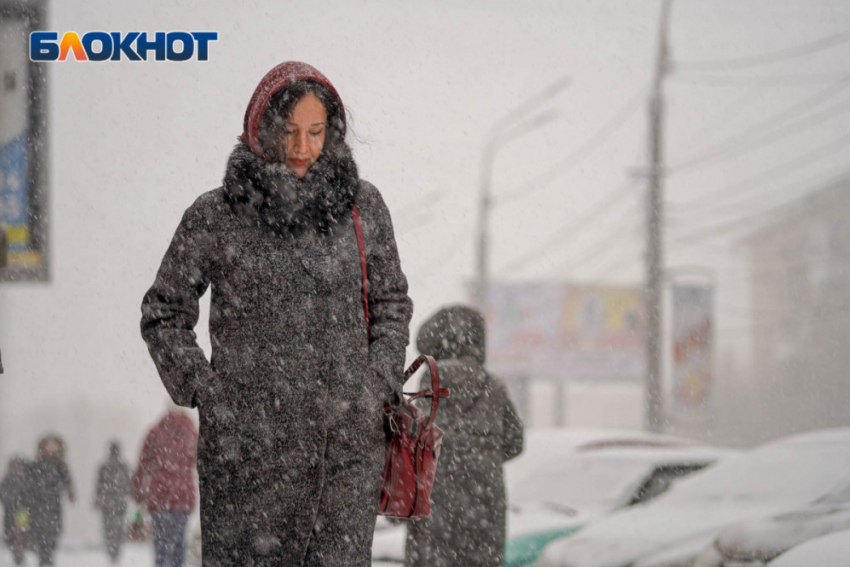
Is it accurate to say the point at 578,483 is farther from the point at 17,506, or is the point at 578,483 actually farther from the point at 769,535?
the point at 17,506

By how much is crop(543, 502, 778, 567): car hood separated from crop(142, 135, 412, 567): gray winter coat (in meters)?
3.13

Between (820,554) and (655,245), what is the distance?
8.82 meters

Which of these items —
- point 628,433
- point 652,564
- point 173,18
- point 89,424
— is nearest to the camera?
point 652,564

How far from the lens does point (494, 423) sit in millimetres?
4262

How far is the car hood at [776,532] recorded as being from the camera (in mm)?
4566

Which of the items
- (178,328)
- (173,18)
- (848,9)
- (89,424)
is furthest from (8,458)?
(89,424)

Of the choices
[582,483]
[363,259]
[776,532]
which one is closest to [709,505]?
[776,532]

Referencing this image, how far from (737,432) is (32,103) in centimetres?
3865

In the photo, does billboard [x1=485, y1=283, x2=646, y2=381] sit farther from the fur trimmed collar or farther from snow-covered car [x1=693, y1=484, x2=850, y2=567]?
the fur trimmed collar

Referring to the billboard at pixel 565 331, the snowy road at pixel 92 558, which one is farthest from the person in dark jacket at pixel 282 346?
the billboard at pixel 565 331

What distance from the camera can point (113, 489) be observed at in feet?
34.8

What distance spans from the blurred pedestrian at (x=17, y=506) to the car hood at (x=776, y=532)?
245 inches

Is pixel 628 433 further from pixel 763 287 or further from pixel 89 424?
pixel 89 424

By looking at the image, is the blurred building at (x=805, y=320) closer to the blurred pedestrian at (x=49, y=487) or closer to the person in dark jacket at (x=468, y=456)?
the blurred pedestrian at (x=49, y=487)
